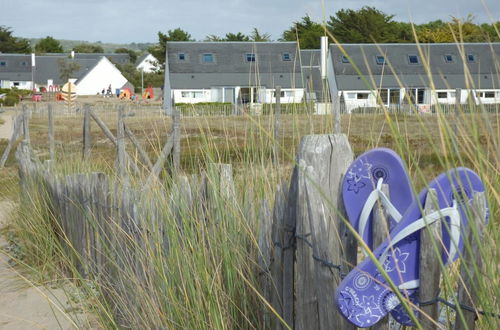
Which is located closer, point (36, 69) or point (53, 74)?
point (36, 69)

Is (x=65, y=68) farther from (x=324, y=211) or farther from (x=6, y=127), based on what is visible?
(x=324, y=211)

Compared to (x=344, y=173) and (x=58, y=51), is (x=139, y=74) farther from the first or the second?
(x=344, y=173)

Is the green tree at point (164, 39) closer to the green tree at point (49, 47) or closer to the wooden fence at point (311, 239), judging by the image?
the green tree at point (49, 47)

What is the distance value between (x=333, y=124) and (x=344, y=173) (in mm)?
859

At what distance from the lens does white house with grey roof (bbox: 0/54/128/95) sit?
268ft

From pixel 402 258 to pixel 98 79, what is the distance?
82.7m

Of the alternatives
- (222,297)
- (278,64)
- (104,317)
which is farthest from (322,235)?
(278,64)

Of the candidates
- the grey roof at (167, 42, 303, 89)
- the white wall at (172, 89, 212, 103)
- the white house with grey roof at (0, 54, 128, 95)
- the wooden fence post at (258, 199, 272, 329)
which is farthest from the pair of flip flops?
the white house with grey roof at (0, 54, 128, 95)

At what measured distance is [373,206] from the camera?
2.01 m

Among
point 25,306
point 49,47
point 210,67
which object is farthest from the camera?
point 49,47

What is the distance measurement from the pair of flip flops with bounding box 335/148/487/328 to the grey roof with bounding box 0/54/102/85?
83.2 m

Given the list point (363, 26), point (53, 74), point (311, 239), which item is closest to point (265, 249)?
point (311, 239)

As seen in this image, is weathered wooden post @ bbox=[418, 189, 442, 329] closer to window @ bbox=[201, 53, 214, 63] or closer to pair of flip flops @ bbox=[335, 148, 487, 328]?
pair of flip flops @ bbox=[335, 148, 487, 328]

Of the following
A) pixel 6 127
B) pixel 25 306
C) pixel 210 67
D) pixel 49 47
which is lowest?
pixel 25 306
